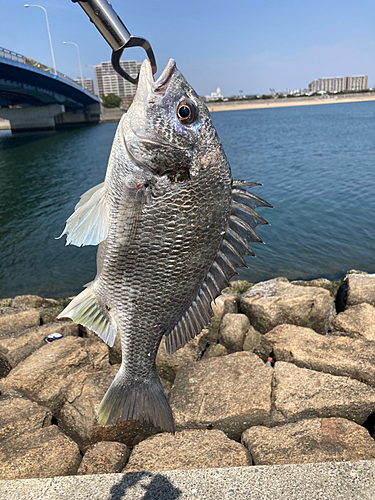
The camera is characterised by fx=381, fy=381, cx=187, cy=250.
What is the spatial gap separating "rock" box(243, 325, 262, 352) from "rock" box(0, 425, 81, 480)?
313 cm

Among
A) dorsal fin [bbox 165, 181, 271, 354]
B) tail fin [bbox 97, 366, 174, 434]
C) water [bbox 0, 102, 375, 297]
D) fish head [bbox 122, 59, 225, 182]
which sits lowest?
water [bbox 0, 102, 375, 297]

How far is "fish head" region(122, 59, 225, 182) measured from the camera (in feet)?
6.07

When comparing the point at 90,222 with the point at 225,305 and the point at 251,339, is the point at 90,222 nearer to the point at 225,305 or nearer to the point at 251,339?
the point at 251,339

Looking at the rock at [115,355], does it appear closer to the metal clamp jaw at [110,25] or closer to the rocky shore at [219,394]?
the rocky shore at [219,394]

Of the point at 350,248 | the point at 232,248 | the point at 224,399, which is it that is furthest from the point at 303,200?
the point at 232,248

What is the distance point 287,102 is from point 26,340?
149752mm

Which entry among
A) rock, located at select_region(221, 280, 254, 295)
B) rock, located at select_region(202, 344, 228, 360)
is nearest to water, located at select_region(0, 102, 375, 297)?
rock, located at select_region(221, 280, 254, 295)

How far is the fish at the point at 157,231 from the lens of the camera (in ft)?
6.14

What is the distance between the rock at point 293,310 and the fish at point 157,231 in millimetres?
4531

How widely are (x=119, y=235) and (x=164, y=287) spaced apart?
1.20 ft

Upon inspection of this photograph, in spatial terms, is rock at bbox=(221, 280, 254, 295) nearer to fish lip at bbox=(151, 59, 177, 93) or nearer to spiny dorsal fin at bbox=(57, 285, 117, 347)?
spiny dorsal fin at bbox=(57, 285, 117, 347)

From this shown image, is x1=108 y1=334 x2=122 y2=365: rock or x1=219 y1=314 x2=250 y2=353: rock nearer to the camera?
x1=108 y1=334 x2=122 y2=365: rock

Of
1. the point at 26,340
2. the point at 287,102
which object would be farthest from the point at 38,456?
the point at 287,102

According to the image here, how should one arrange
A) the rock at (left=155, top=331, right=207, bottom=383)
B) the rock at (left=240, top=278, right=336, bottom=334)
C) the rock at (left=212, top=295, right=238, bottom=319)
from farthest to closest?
the rock at (left=212, top=295, right=238, bottom=319) < the rock at (left=240, top=278, right=336, bottom=334) < the rock at (left=155, top=331, right=207, bottom=383)
